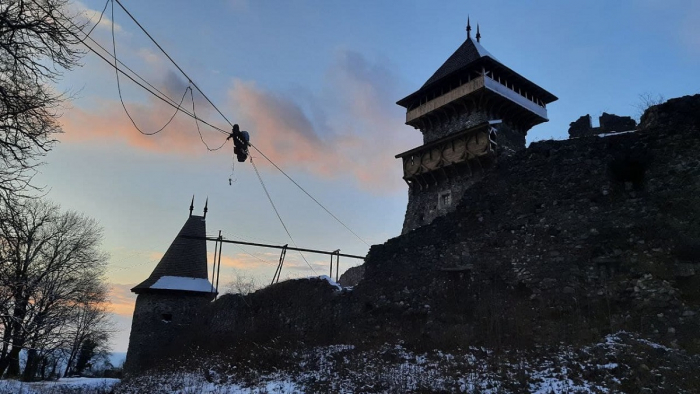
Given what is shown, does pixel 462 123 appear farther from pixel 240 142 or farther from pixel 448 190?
pixel 240 142

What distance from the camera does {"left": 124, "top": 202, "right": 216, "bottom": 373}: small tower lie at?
66.7 feet

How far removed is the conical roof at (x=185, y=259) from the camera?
21.8m

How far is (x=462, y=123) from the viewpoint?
22.4 meters

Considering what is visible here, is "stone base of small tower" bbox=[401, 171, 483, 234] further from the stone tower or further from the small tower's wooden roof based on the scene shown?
the small tower's wooden roof

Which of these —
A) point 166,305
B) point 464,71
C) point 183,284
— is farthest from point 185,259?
point 464,71

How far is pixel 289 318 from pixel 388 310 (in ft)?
14.1

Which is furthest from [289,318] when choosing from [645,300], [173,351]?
[645,300]

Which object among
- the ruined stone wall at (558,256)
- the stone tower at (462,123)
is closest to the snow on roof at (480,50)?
the stone tower at (462,123)

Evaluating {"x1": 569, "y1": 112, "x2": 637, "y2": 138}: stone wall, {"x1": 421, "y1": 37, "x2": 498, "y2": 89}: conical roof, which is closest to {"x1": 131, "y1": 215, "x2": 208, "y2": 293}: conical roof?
{"x1": 421, "y1": 37, "x2": 498, "y2": 89}: conical roof

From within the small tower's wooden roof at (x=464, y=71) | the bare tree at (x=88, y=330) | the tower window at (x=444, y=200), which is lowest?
the bare tree at (x=88, y=330)

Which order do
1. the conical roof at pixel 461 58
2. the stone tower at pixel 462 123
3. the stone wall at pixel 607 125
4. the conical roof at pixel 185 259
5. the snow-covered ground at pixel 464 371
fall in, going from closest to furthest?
the snow-covered ground at pixel 464 371
the stone wall at pixel 607 125
the stone tower at pixel 462 123
the conical roof at pixel 185 259
the conical roof at pixel 461 58

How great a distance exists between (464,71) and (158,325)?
19.1 metres

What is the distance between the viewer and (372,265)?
14523 millimetres

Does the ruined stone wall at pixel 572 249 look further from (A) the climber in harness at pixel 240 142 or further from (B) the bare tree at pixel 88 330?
(B) the bare tree at pixel 88 330
